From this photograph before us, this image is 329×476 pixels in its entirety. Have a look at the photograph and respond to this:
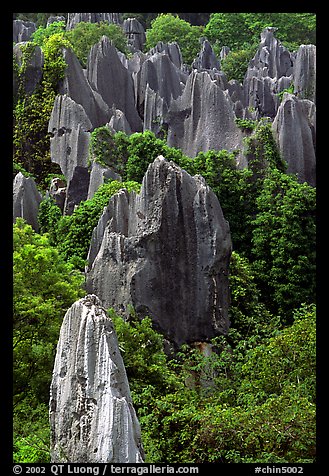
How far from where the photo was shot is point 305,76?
3316 centimetres

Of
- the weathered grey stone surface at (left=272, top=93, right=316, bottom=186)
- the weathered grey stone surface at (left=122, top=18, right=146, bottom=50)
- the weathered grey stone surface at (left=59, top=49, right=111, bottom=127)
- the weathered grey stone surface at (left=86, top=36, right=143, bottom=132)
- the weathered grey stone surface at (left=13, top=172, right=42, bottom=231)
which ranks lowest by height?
the weathered grey stone surface at (left=13, top=172, right=42, bottom=231)

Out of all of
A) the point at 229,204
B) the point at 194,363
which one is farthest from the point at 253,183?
the point at 194,363

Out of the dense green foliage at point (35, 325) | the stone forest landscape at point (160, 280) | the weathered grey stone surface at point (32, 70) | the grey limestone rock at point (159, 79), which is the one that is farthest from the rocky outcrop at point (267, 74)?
the dense green foliage at point (35, 325)

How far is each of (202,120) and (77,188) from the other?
14.7ft

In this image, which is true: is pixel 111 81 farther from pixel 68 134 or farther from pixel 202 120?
pixel 202 120

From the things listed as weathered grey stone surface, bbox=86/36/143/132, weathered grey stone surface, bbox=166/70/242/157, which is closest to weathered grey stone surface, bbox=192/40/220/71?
weathered grey stone surface, bbox=86/36/143/132

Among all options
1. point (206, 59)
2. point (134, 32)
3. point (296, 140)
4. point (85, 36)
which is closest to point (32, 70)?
point (296, 140)

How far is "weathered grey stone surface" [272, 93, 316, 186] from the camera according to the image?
858 inches

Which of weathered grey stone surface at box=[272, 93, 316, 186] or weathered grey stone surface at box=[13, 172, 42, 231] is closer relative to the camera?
weathered grey stone surface at box=[13, 172, 42, 231]

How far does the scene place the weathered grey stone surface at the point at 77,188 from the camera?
21841 millimetres

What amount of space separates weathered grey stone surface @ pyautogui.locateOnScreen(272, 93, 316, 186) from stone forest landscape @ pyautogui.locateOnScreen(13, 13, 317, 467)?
5 centimetres

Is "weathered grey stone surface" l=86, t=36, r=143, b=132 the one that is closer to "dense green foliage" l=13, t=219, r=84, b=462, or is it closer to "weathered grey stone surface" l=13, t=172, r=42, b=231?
"weathered grey stone surface" l=13, t=172, r=42, b=231
